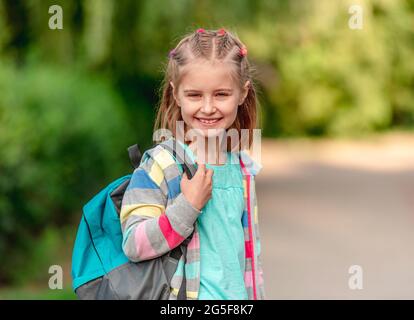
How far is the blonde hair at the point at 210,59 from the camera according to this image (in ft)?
7.48

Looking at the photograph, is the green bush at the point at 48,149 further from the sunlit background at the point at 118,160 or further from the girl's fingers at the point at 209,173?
the girl's fingers at the point at 209,173

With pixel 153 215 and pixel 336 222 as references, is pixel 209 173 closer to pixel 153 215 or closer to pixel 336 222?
pixel 153 215

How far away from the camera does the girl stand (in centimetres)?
212

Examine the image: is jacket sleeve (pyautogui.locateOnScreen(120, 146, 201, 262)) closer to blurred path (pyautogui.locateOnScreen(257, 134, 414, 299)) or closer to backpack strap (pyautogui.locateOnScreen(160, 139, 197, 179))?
backpack strap (pyautogui.locateOnScreen(160, 139, 197, 179))

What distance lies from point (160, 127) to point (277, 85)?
64.3 ft

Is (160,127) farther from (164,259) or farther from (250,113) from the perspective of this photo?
(164,259)

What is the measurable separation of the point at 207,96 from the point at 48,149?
194 inches

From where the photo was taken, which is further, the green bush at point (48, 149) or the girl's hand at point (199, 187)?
the green bush at point (48, 149)

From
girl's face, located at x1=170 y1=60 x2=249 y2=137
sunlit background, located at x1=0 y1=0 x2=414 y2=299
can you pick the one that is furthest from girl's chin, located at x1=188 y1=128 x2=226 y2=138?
sunlit background, located at x1=0 y1=0 x2=414 y2=299

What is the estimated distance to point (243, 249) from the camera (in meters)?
2.27

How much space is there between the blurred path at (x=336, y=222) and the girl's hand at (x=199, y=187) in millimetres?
4380

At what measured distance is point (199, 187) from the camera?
83.9 inches

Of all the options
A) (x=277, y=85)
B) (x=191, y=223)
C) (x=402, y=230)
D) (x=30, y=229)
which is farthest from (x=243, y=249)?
(x=277, y=85)

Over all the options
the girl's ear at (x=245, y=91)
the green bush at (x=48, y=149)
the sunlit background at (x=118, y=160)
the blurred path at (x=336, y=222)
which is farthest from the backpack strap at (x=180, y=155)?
the blurred path at (x=336, y=222)
